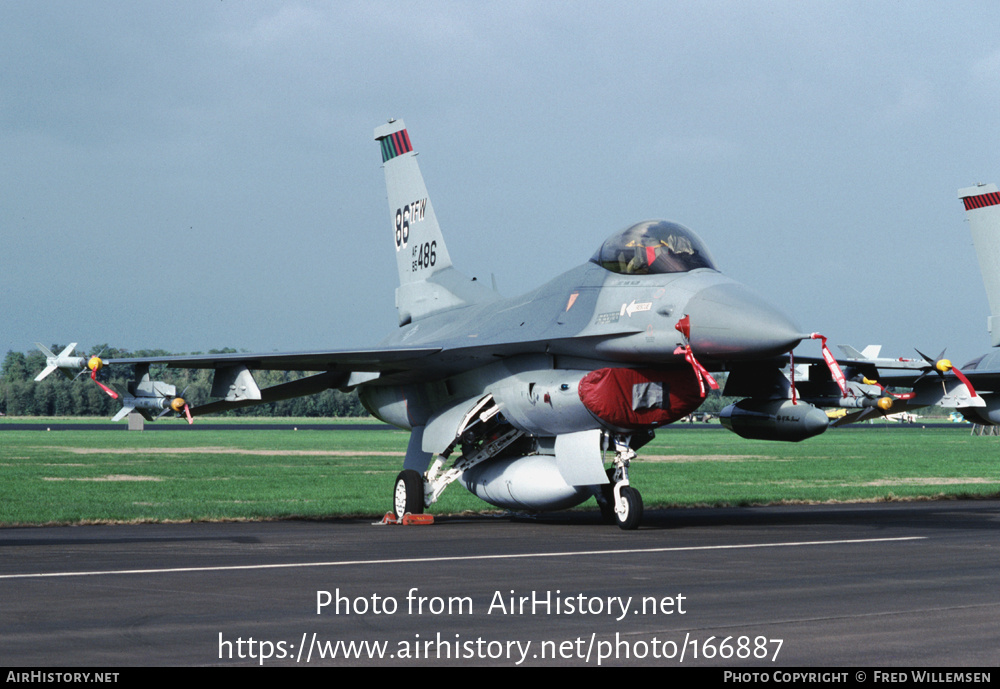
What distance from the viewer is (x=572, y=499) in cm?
1850

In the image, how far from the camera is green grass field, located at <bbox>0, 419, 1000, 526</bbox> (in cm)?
2383

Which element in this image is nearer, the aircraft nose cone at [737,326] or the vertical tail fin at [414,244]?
the aircraft nose cone at [737,326]

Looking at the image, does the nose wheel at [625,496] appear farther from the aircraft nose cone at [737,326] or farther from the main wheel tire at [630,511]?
the aircraft nose cone at [737,326]

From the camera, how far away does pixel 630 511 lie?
57.1 ft

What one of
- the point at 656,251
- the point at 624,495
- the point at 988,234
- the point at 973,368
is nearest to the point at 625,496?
the point at 624,495

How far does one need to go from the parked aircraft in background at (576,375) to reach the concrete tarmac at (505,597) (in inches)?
66.8

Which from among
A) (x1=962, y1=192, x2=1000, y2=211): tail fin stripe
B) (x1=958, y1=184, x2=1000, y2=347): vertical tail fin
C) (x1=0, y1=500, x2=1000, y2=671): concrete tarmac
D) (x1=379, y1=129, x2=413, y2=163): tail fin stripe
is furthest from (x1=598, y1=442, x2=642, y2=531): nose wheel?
(x1=962, y1=192, x2=1000, y2=211): tail fin stripe

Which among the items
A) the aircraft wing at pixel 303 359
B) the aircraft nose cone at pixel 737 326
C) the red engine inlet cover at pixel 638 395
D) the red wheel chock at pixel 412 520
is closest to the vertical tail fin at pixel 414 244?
the aircraft wing at pixel 303 359

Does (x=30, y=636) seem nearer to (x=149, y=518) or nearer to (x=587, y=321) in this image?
(x=587, y=321)

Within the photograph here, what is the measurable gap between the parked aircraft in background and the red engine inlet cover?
0.07ft

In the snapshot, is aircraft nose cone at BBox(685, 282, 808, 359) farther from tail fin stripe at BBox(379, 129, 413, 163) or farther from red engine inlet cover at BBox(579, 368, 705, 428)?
tail fin stripe at BBox(379, 129, 413, 163)

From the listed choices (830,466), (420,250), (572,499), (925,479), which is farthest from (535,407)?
(830,466)

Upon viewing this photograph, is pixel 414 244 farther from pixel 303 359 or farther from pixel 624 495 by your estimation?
pixel 624 495

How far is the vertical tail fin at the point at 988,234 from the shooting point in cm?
2392
